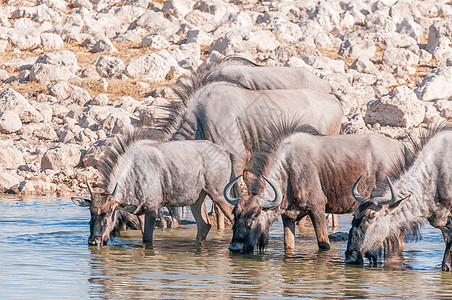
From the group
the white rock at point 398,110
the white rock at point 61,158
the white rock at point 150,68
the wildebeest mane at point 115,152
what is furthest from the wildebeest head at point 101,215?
the white rock at point 150,68

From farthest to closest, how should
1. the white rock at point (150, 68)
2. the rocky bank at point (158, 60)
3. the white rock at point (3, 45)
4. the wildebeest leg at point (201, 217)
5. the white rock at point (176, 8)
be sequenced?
1. the white rock at point (176, 8)
2. the white rock at point (3, 45)
3. the white rock at point (150, 68)
4. the rocky bank at point (158, 60)
5. the wildebeest leg at point (201, 217)

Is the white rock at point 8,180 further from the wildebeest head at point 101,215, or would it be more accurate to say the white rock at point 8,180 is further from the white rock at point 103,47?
the white rock at point 103,47

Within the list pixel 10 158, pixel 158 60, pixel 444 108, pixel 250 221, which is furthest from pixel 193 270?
pixel 158 60

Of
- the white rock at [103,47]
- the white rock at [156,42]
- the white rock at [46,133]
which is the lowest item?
the white rock at [46,133]

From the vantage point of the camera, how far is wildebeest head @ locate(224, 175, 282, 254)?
9398 mm

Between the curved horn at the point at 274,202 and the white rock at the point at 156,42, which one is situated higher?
the white rock at the point at 156,42

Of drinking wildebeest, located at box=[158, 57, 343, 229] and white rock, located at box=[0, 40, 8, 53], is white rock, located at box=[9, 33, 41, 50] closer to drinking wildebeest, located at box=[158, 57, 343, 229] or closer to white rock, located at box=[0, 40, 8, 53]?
white rock, located at box=[0, 40, 8, 53]

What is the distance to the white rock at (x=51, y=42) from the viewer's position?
82.8ft

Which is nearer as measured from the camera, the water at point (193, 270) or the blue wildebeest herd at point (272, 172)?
the water at point (193, 270)

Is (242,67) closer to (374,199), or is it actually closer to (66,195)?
(66,195)

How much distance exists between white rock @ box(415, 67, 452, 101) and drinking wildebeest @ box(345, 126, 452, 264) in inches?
454

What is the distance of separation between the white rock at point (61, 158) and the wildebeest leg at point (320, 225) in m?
7.52

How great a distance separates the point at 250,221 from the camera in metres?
9.39

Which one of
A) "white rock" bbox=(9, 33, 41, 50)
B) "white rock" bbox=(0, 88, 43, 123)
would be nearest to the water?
"white rock" bbox=(0, 88, 43, 123)
